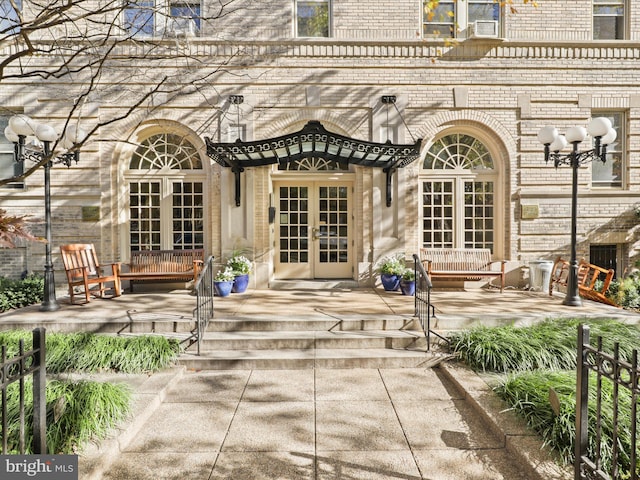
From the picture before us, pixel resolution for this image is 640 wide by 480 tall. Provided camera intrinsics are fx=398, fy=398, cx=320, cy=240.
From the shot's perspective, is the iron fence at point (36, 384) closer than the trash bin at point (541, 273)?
Yes

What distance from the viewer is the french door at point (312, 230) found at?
10180 millimetres

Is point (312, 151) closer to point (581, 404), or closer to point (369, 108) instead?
point (369, 108)

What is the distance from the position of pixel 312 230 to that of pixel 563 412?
23.8 feet

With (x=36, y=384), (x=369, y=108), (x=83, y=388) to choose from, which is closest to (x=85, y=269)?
(x=83, y=388)

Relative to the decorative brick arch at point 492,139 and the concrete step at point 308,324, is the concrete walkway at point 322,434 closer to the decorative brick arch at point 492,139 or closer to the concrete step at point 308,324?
the concrete step at point 308,324

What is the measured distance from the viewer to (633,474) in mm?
2682

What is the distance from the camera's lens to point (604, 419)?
3447 mm


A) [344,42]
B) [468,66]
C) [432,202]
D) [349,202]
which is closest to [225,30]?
[344,42]

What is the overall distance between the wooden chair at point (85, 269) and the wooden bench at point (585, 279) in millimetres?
9288

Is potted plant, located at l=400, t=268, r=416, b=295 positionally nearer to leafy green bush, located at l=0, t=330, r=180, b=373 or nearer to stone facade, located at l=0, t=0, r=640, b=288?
stone facade, located at l=0, t=0, r=640, b=288

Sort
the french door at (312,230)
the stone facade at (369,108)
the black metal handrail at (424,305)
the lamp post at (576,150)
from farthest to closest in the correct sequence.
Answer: the french door at (312,230)
the stone facade at (369,108)
the lamp post at (576,150)
the black metal handrail at (424,305)

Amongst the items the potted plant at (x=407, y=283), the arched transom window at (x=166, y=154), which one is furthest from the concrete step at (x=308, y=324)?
the arched transom window at (x=166, y=154)

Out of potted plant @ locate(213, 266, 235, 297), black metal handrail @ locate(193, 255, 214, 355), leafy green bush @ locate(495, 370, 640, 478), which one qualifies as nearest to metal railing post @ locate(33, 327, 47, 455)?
black metal handrail @ locate(193, 255, 214, 355)

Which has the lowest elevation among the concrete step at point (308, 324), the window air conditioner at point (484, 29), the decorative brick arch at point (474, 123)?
the concrete step at point (308, 324)
